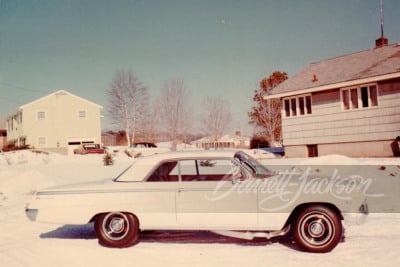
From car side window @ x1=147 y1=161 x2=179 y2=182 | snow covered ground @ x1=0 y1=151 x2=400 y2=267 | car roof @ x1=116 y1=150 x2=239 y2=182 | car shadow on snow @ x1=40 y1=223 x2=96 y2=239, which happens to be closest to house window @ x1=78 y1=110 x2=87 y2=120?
snow covered ground @ x1=0 y1=151 x2=400 y2=267

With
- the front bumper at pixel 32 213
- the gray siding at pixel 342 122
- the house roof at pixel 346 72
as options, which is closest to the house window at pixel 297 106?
the gray siding at pixel 342 122

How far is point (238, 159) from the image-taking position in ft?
19.4

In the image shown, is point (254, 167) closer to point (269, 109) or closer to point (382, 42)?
point (382, 42)

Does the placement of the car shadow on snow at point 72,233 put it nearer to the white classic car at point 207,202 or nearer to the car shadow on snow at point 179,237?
the car shadow on snow at point 179,237

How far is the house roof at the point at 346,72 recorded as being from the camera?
661 inches

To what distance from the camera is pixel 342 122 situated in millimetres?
18359

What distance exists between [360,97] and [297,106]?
3516mm

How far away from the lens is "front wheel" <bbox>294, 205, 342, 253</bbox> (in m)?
5.42

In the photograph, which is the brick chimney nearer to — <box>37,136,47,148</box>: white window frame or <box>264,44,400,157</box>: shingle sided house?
<box>264,44,400,157</box>: shingle sided house

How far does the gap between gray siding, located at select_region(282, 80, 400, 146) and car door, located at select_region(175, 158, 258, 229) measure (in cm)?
1314

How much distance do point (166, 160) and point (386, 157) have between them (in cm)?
1378

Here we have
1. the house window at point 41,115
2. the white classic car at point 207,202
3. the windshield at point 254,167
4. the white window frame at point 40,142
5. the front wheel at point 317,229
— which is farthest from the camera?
the house window at point 41,115

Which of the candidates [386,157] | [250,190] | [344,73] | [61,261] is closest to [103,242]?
[61,261]

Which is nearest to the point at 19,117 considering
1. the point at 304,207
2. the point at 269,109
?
the point at 269,109
